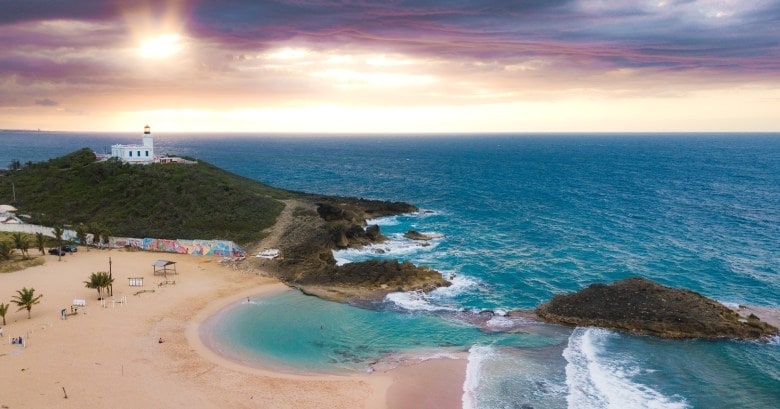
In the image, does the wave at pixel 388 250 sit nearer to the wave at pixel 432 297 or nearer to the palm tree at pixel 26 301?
the wave at pixel 432 297

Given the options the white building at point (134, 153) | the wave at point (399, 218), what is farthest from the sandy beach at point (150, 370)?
the white building at point (134, 153)

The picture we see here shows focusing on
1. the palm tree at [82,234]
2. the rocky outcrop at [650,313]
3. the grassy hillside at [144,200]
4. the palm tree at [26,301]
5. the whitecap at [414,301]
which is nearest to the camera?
the rocky outcrop at [650,313]

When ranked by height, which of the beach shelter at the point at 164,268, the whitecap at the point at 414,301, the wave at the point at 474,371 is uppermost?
the beach shelter at the point at 164,268

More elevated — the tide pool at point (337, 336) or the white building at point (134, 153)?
the white building at point (134, 153)

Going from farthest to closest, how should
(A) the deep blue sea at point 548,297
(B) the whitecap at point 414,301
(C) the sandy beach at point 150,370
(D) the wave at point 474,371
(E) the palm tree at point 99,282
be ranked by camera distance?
1. (E) the palm tree at point 99,282
2. (B) the whitecap at point 414,301
3. (A) the deep blue sea at point 548,297
4. (D) the wave at point 474,371
5. (C) the sandy beach at point 150,370

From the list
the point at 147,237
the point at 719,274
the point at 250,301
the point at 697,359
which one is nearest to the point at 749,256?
the point at 719,274

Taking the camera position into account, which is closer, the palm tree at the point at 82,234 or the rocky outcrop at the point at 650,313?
the rocky outcrop at the point at 650,313

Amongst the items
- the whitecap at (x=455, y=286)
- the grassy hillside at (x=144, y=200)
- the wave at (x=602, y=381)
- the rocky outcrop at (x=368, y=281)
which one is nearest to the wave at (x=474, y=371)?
the wave at (x=602, y=381)
